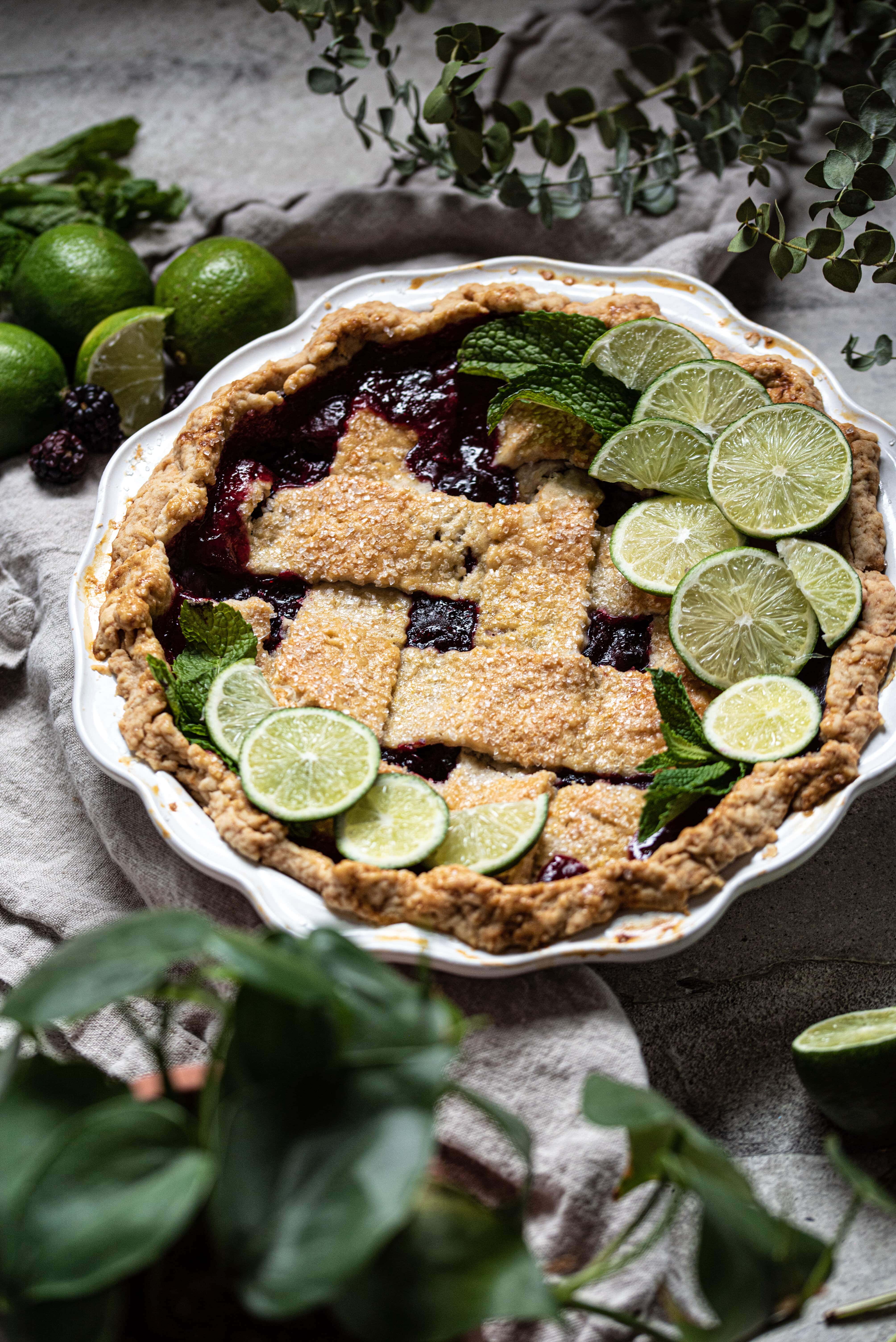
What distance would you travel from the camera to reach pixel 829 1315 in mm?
2113

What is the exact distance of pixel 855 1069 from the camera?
2.19 metres

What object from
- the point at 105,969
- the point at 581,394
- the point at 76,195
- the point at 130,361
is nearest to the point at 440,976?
the point at 105,969

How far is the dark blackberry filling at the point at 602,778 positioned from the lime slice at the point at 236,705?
0.69 m

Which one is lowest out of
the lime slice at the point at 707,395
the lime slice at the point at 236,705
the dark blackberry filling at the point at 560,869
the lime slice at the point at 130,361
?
the dark blackberry filling at the point at 560,869

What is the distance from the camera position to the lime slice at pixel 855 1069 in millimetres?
2184

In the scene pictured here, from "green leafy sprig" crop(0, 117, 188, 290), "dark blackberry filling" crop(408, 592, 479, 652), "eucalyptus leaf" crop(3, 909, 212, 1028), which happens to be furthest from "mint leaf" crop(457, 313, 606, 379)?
"eucalyptus leaf" crop(3, 909, 212, 1028)

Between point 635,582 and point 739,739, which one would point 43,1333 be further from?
point 635,582

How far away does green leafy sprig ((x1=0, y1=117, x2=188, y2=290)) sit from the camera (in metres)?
3.69

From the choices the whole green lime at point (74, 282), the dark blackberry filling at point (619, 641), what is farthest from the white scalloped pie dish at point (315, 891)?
the whole green lime at point (74, 282)

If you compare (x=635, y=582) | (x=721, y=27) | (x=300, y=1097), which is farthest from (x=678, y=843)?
(x=721, y=27)

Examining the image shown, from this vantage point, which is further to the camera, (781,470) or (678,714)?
(781,470)

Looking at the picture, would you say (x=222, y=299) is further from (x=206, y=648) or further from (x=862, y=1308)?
(x=862, y=1308)

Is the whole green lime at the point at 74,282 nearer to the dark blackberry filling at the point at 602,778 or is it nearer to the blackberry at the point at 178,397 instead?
the blackberry at the point at 178,397

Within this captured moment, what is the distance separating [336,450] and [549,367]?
0.61 meters
